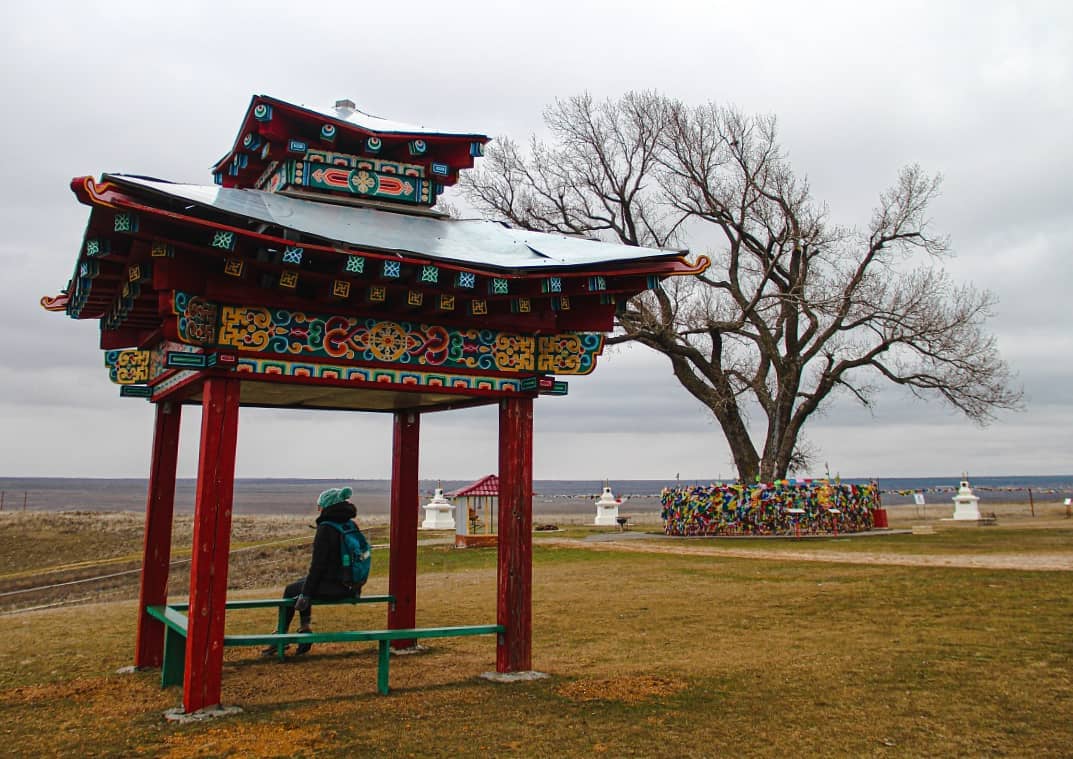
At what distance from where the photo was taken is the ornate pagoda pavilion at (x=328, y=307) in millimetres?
6328

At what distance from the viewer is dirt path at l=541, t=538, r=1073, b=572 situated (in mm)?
15364

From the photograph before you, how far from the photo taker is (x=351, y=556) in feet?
25.3

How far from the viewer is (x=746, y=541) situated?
24938 mm

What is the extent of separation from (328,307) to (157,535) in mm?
3178

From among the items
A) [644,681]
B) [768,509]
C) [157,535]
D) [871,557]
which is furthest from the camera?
[768,509]

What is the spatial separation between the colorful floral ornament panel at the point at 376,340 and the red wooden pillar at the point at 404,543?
195cm

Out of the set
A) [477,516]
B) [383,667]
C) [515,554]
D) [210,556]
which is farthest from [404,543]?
[477,516]

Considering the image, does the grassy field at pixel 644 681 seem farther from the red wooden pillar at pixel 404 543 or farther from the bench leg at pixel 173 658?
the red wooden pillar at pixel 404 543

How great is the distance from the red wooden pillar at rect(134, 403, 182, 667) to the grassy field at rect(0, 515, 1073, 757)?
1.33 feet

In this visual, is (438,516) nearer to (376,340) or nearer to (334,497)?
(334,497)

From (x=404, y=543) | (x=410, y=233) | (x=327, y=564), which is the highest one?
(x=410, y=233)

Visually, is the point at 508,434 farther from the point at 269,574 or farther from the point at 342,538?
the point at 269,574

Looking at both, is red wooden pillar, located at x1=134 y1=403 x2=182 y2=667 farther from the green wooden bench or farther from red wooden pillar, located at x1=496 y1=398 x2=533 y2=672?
red wooden pillar, located at x1=496 y1=398 x2=533 y2=672

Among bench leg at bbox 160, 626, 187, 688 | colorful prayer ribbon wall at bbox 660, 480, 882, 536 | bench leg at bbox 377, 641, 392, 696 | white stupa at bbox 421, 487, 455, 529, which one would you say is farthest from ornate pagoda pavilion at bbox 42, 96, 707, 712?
white stupa at bbox 421, 487, 455, 529
